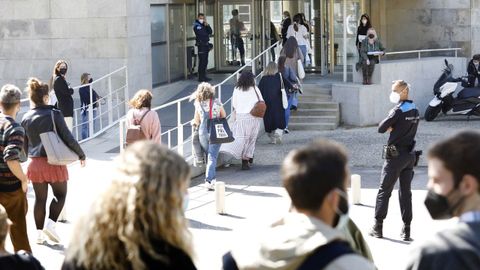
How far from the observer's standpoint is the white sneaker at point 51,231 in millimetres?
10250

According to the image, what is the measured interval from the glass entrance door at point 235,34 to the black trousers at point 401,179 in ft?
48.6

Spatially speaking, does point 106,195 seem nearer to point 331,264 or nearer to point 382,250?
point 331,264

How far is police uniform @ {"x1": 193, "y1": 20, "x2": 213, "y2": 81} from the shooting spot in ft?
71.9

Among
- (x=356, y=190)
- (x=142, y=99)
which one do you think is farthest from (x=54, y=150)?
(x=356, y=190)

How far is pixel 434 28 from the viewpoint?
940 inches

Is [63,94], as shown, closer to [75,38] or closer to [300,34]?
[75,38]

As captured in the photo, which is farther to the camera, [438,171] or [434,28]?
[434,28]

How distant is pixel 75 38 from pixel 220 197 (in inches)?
338

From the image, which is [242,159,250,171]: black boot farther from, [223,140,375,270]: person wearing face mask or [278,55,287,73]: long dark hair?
[223,140,375,270]: person wearing face mask

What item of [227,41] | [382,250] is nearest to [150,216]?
[382,250]

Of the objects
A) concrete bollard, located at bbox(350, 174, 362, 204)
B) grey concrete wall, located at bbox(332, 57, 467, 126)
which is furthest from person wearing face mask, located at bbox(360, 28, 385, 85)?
concrete bollard, located at bbox(350, 174, 362, 204)

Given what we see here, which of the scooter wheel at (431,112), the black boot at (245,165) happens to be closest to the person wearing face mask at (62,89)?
the black boot at (245,165)

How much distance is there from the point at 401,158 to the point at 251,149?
5360mm

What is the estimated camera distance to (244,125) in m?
15.4
